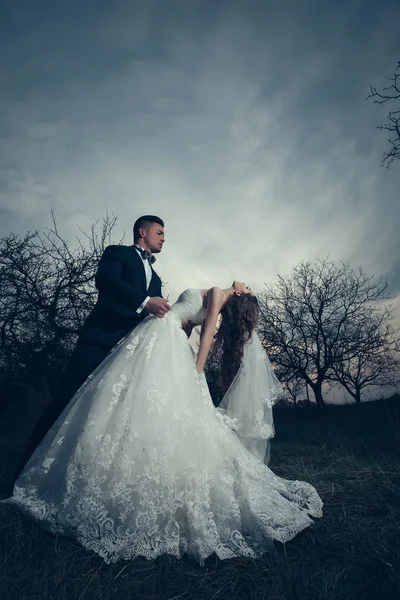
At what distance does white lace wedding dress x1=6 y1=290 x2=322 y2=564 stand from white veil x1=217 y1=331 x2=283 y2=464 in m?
0.47

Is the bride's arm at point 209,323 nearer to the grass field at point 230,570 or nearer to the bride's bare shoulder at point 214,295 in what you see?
the bride's bare shoulder at point 214,295

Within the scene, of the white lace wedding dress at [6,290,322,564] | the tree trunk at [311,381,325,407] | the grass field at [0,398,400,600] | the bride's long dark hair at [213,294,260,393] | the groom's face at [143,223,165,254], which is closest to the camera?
the grass field at [0,398,400,600]

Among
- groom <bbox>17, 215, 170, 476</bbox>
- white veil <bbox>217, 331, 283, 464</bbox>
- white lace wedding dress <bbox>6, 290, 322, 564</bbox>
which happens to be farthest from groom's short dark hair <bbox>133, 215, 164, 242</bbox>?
white veil <bbox>217, 331, 283, 464</bbox>

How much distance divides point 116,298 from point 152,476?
1943 mm

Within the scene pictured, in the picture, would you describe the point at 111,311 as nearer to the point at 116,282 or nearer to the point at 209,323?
the point at 116,282

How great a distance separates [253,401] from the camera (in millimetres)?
4172

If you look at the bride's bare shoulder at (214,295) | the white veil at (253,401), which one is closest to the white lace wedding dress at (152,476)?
the white veil at (253,401)

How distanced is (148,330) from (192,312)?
0.71m

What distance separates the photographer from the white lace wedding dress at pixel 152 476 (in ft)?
9.23

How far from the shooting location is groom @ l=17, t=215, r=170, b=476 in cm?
405

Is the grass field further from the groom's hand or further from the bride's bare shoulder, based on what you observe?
the bride's bare shoulder

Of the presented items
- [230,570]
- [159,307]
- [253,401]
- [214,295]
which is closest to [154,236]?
[214,295]

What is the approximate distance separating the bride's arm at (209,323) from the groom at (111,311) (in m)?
0.46

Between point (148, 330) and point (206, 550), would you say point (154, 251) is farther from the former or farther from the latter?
point (206, 550)
